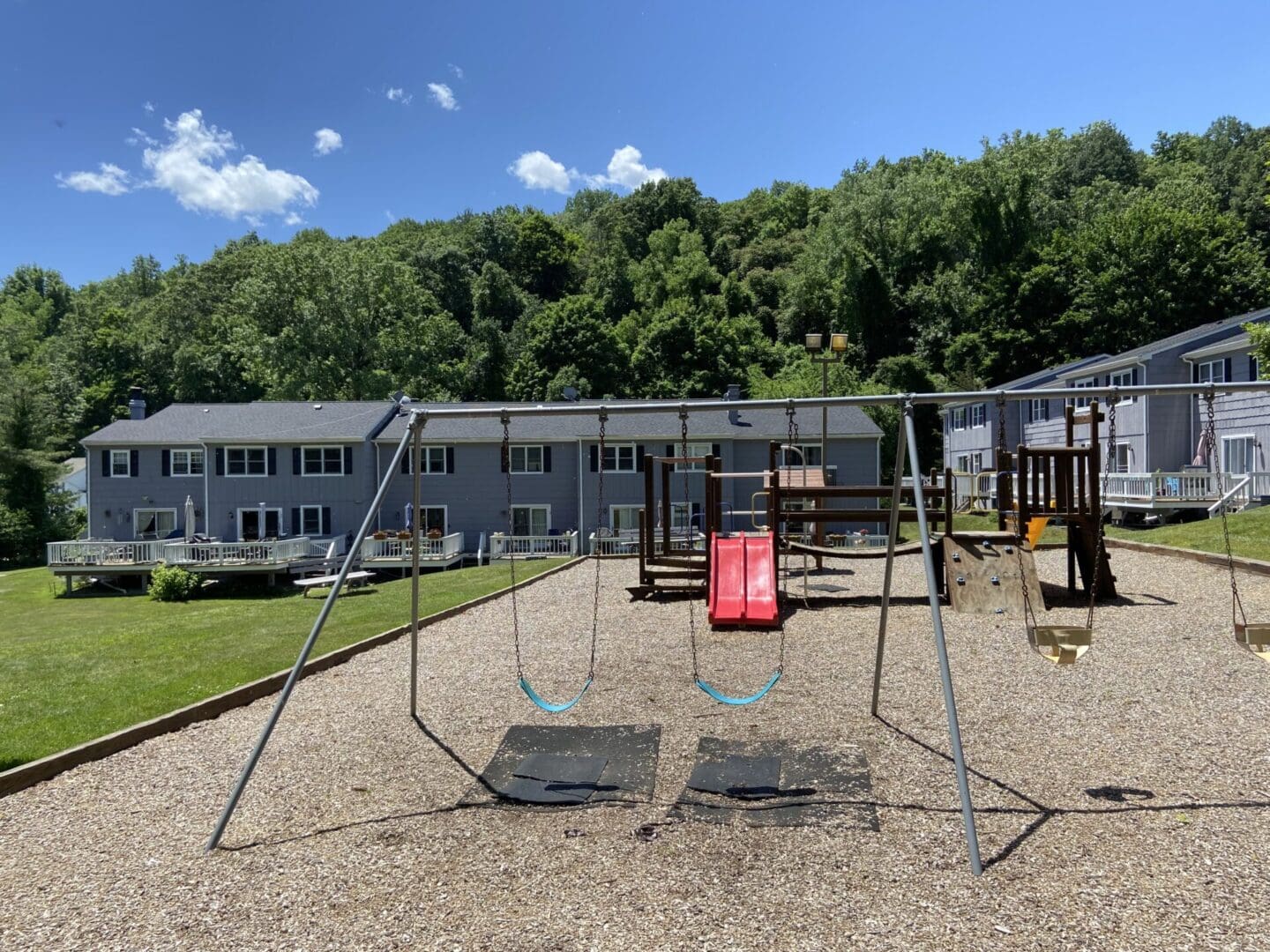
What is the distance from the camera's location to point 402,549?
3203 cm

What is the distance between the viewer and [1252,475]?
2520cm

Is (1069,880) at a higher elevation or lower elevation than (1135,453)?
lower

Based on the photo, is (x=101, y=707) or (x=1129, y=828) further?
(x=101, y=707)

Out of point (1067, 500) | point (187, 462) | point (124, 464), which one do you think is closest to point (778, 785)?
point (1067, 500)

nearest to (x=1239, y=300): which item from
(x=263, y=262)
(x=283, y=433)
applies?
(x=283, y=433)

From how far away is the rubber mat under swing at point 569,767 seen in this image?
6410 mm

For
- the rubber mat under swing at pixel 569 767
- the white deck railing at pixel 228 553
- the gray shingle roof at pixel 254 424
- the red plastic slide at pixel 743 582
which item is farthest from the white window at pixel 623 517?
the rubber mat under swing at pixel 569 767

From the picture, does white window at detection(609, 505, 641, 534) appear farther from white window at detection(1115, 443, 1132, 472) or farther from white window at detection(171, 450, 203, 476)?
white window at detection(171, 450, 203, 476)

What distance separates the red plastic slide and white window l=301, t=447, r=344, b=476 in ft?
88.1

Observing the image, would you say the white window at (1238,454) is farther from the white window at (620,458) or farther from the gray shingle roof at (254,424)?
the gray shingle roof at (254,424)

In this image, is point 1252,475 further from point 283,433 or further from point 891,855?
point 283,433

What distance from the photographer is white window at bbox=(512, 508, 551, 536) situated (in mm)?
35500

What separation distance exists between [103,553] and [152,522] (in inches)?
203

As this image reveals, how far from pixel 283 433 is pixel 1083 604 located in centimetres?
3217
